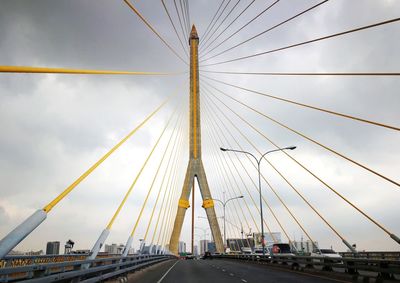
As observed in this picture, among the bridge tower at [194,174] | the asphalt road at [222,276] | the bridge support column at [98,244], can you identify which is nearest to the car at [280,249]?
the bridge tower at [194,174]

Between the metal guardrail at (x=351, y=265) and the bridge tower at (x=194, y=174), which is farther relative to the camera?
the bridge tower at (x=194, y=174)

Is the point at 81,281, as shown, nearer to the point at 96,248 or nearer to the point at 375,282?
the point at 96,248

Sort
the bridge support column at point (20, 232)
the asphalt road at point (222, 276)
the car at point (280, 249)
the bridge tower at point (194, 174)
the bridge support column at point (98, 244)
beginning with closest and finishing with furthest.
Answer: the bridge support column at point (20, 232) < the bridge support column at point (98, 244) < the asphalt road at point (222, 276) < the car at point (280, 249) < the bridge tower at point (194, 174)

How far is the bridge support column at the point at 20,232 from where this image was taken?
21.5 ft

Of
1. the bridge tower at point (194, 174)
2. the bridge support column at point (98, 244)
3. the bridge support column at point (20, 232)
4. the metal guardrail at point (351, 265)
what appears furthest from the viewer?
the bridge tower at point (194, 174)

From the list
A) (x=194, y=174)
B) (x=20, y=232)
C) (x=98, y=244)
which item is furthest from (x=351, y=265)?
(x=194, y=174)

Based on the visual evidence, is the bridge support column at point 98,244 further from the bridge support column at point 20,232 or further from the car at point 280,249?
the car at point 280,249

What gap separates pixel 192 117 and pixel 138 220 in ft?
85.4

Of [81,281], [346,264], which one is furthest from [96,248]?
[346,264]

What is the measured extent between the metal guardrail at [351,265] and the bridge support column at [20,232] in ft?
37.5

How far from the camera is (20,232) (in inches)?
269

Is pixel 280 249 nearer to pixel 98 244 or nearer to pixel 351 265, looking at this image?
pixel 351 265

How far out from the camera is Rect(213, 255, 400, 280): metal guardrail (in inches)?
534

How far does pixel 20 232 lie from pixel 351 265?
48.7 ft
